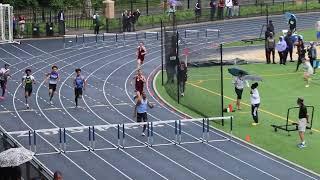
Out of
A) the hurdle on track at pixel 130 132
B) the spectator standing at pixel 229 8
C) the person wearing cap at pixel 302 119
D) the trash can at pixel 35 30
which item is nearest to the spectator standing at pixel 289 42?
the hurdle on track at pixel 130 132

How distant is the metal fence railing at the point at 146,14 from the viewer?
56156mm

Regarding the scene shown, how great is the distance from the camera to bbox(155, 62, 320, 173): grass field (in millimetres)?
26562

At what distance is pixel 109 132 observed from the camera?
94.9 feet

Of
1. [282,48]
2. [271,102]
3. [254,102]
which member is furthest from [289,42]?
[254,102]

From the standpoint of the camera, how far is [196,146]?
2708 cm

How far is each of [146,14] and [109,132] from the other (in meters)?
→ 33.0

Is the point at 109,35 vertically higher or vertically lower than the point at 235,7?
lower

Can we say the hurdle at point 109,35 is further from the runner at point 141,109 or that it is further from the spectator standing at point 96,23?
the runner at point 141,109

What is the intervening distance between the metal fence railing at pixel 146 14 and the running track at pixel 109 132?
7.91 m

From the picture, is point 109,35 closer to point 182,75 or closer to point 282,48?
point 282,48

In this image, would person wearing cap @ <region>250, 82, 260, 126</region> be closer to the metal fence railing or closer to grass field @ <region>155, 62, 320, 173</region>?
grass field @ <region>155, 62, 320, 173</region>

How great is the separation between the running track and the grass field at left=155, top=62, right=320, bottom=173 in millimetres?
739

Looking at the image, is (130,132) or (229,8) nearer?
(130,132)

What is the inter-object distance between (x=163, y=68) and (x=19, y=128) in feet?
37.6
